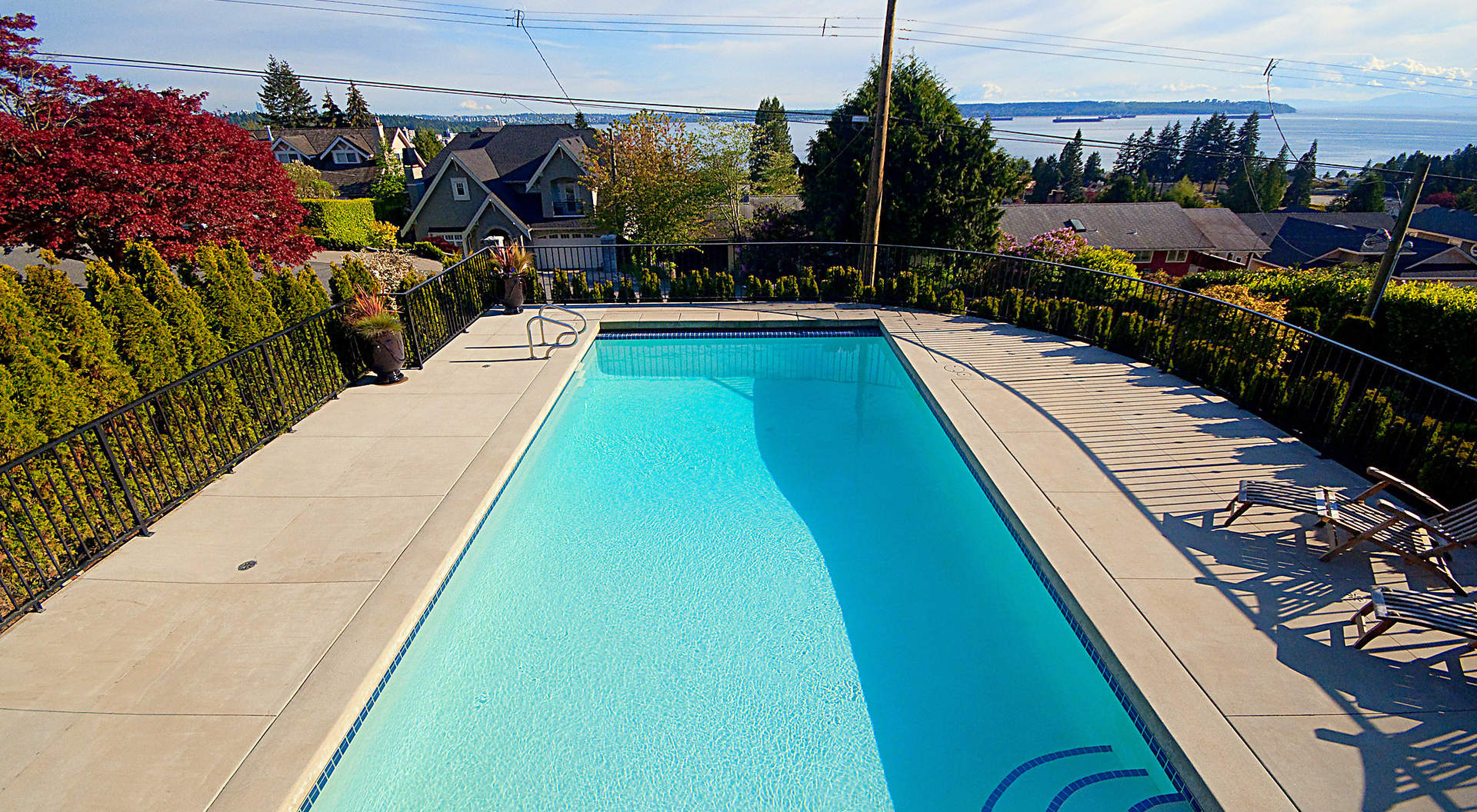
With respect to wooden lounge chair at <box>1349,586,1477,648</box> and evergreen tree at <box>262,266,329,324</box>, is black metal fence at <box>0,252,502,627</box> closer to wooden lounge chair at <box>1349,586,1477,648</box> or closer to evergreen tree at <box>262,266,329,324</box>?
evergreen tree at <box>262,266,329,324</box>

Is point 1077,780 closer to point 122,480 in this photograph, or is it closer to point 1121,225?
point 122,480

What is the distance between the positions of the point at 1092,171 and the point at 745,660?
100 m

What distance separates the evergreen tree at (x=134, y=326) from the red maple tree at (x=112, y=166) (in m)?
2.49

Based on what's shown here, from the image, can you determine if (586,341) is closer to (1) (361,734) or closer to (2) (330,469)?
(2) (330,469)

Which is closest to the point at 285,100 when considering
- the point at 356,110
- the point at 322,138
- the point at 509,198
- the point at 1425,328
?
the point at 356,110

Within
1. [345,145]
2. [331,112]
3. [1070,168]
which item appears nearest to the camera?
[345,145]

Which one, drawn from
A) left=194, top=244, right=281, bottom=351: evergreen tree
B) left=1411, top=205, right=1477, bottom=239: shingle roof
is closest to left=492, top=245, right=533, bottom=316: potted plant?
left=194, top=244, right=281, bottom=351: evergreen tree

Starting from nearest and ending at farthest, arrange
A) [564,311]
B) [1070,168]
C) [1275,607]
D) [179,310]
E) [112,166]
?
[1275,607] → [179,310] → [112,166] → [564,311] → [1070,168]

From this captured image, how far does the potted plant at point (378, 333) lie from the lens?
7492 mm

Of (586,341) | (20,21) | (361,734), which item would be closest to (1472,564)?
(361,734)

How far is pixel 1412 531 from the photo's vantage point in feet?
13.4

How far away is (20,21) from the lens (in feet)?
26.6

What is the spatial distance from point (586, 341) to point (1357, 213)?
59552 mm

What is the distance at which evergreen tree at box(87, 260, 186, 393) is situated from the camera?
494cm
